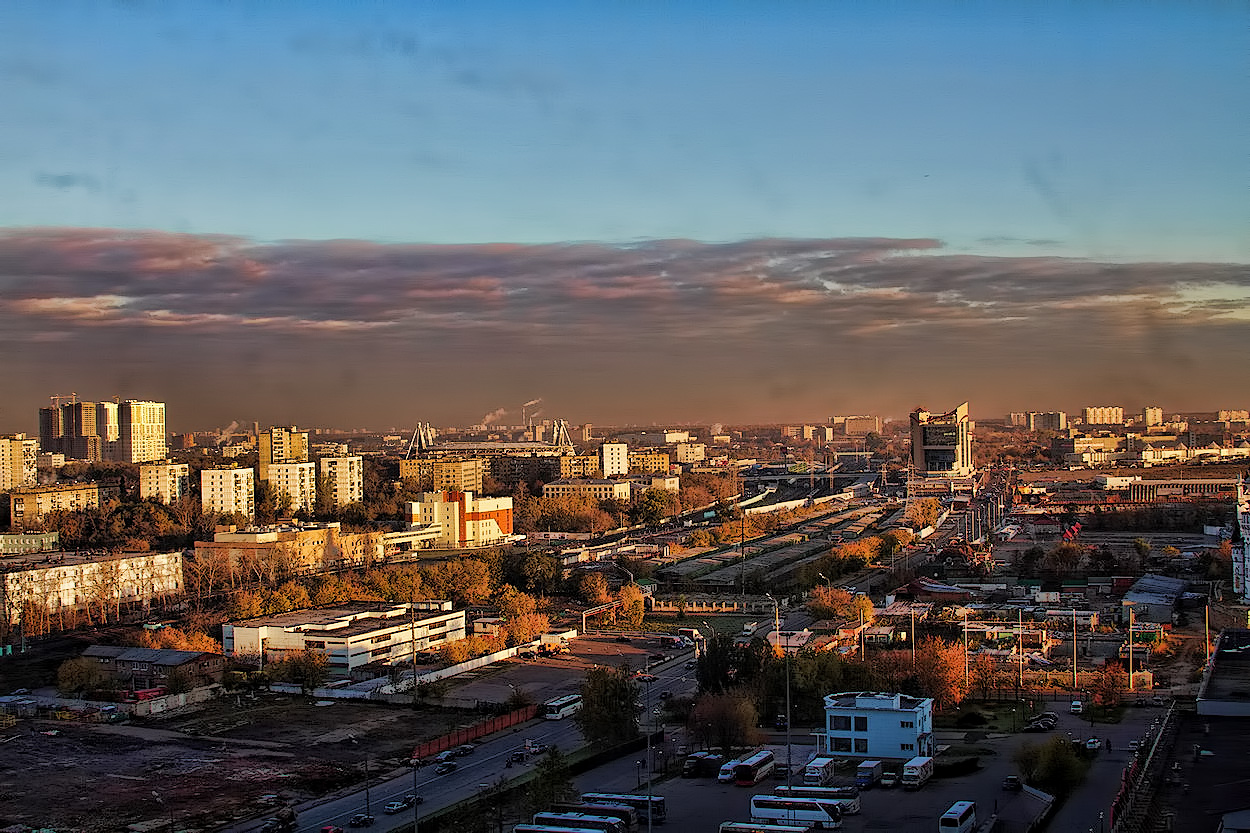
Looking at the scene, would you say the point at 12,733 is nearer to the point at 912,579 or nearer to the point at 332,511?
the point at 912,579

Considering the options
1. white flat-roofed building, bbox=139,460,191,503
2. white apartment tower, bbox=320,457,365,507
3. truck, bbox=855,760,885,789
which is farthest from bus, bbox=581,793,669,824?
white apartment tower, bbox=320,457,365,507

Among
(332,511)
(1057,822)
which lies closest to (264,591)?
(1057,822)

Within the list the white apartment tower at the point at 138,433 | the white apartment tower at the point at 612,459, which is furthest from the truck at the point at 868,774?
the white apartment tower at the point at 138,433

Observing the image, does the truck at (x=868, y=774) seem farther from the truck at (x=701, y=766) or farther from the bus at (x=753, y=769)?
the truck at (x=701, y=766)

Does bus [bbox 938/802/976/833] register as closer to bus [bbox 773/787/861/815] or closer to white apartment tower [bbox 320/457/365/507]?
A: bus [bbox 773/787/861/815]

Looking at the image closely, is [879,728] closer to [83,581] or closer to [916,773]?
[916,773]

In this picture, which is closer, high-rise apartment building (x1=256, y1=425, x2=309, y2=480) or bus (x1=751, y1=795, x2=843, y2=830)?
bus (x1=751, y1=795, x2=843, y2=830)
